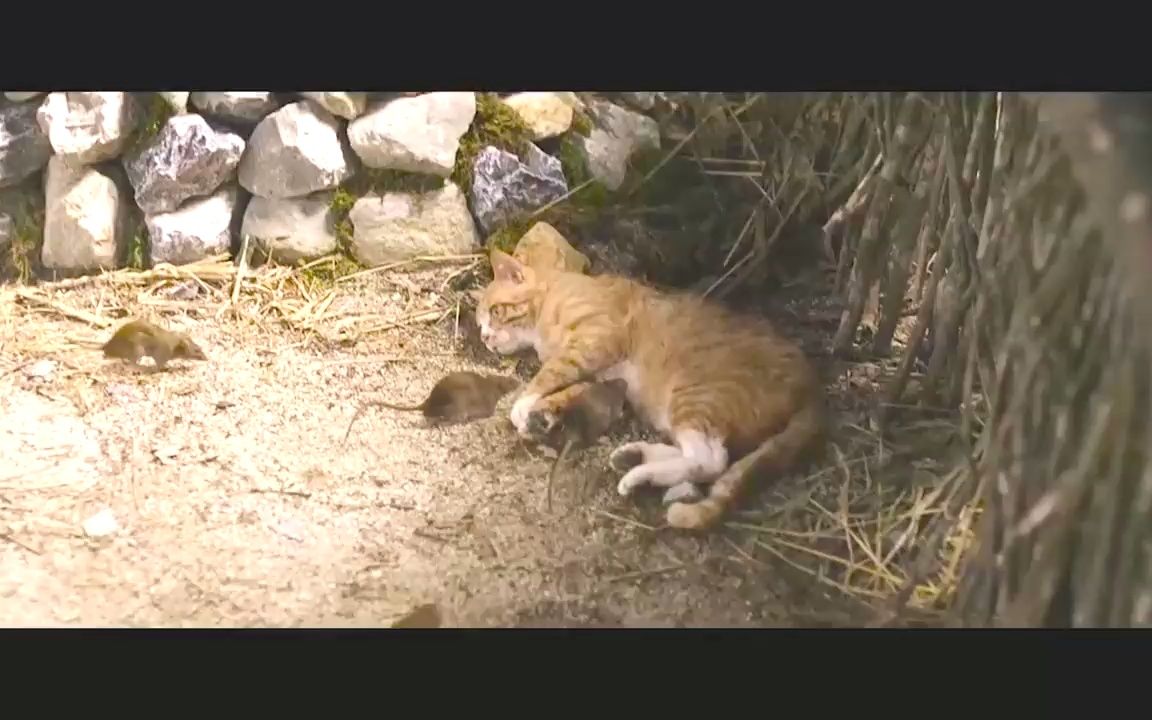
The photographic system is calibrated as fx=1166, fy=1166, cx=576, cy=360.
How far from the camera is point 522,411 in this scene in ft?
4.67

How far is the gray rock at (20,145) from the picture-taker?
1.51 meters

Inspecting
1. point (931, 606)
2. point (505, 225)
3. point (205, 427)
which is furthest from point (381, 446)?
point (931, 606)

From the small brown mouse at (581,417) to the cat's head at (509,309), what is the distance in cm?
10

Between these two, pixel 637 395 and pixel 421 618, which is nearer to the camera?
pixel 421 618

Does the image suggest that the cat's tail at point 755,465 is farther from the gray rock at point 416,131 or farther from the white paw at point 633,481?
the gray rock at point 416,131

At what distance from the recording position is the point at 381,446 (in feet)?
4.67

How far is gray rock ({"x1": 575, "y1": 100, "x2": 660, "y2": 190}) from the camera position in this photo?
1.46 meters

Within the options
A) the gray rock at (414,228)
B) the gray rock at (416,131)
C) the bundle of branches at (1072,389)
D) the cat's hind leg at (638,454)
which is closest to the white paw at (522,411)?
the cat's hind leg at (638,454)

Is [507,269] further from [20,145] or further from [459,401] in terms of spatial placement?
[20,145]

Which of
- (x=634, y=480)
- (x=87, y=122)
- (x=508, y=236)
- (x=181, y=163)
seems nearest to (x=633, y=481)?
(x=634, y=480)

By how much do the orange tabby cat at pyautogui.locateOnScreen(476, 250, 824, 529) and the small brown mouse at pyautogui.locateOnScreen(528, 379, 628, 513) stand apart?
1cm

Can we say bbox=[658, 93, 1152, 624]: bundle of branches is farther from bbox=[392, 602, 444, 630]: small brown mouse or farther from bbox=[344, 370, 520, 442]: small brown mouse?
bbox=[392, 602, 444, 630]: small brown mouse

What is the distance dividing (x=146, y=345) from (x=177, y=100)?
12.8 inches

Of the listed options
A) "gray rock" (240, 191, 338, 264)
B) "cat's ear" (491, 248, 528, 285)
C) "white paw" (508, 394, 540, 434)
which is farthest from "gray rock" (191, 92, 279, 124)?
"white paw" (508, 394, 540, 434)
